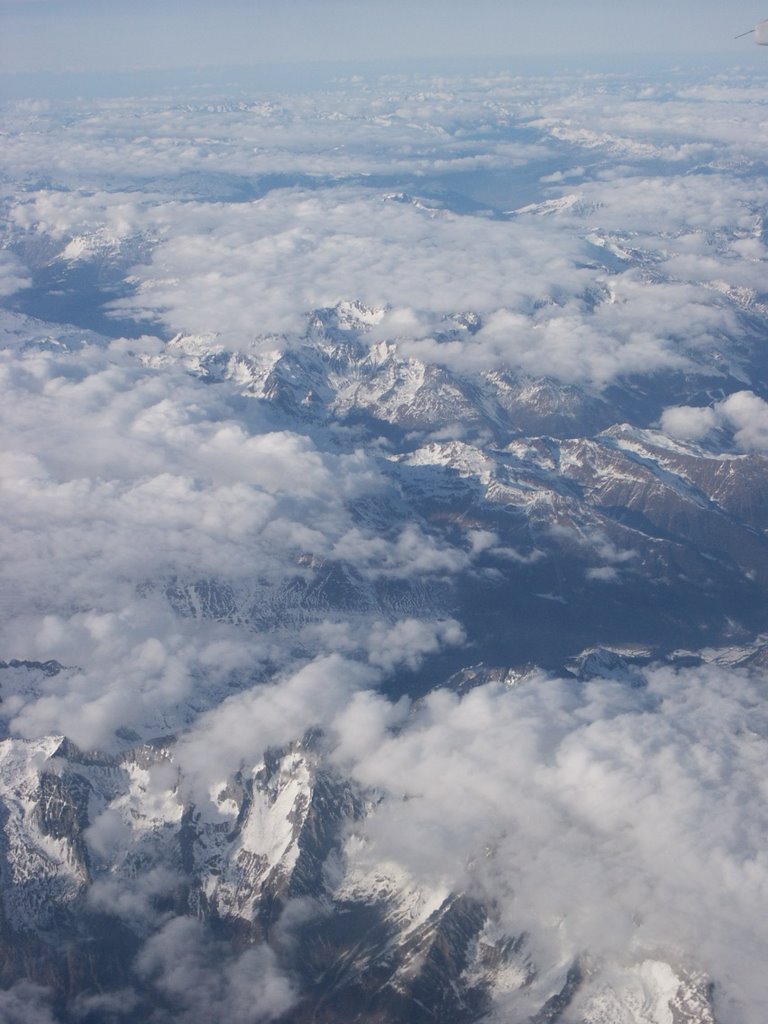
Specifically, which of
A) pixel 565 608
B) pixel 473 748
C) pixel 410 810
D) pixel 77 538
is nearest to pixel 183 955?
pixel 410 810

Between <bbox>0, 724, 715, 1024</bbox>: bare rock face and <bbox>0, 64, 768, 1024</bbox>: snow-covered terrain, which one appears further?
<bbox>0, 724, 715, 1024</bbox>: bare rock face

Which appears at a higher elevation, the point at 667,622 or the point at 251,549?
the point at 251,549

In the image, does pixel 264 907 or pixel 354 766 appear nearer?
pixel 264 907

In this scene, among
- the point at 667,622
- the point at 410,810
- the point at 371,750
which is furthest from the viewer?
the point at 667,622

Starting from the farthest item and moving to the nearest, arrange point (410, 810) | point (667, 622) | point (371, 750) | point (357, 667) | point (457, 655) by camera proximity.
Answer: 1. point (667, 622)
2. point (457, 655)
3. point (357, 667)
4. point (371, 750)
5. point (410, 810)

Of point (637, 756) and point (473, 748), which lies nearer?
point (637, 756)

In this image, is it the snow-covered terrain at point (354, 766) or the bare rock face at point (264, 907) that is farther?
the bare rock face at point (264, 907)

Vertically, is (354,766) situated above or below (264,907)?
above

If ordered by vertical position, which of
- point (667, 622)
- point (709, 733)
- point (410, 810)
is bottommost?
point (667, 622)

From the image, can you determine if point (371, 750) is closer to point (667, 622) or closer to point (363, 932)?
point (363, 932)
